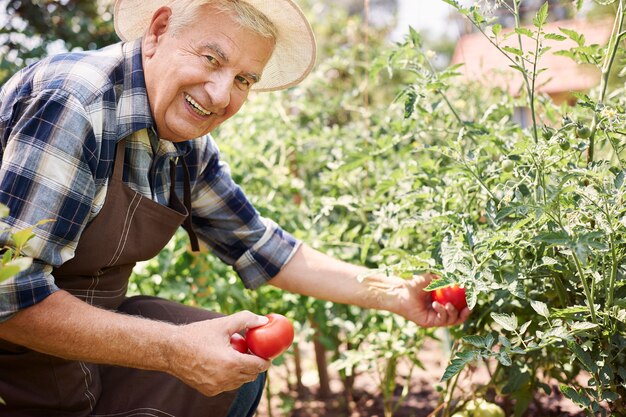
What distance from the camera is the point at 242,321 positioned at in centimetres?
161

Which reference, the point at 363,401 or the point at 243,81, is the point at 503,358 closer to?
the point at 243,81

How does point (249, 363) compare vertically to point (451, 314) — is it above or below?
below

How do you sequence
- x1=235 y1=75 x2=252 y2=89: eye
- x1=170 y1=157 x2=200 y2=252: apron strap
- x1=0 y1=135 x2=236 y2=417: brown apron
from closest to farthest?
1. x1=0 y1=135 x2=236 y2=417: brown apron
2. x1=235 y1=75 x2=252 y2=89: eye
3. x1=170 y1=157 x2=200 y2=252: apron strap

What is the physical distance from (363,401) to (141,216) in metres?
1.75

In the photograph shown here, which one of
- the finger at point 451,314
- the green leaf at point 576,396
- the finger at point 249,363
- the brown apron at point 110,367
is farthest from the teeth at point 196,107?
the green leaf at point 576,396

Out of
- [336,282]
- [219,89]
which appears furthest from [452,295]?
[219,89]

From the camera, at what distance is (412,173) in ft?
7.15

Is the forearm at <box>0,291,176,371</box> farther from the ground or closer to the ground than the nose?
closer to the ground

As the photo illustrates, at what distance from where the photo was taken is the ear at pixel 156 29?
1817 mm

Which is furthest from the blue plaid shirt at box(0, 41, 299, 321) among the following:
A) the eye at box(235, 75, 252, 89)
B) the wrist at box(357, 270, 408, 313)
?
the wrist at box(357, 270, 408, 313)

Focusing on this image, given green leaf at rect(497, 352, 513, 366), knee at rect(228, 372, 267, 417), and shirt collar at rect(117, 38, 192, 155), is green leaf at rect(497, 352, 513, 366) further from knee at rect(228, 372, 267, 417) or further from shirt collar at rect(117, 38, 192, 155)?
shirt collar at rect(117, 38, 192, 155)

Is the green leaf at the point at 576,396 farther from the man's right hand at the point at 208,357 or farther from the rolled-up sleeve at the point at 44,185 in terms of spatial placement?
the rolled-up sleeve at the point at 44,185

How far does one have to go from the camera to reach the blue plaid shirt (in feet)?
4.95

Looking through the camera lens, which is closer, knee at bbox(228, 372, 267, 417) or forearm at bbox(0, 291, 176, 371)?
forearm at bbox(0, 291, 176, 371)
